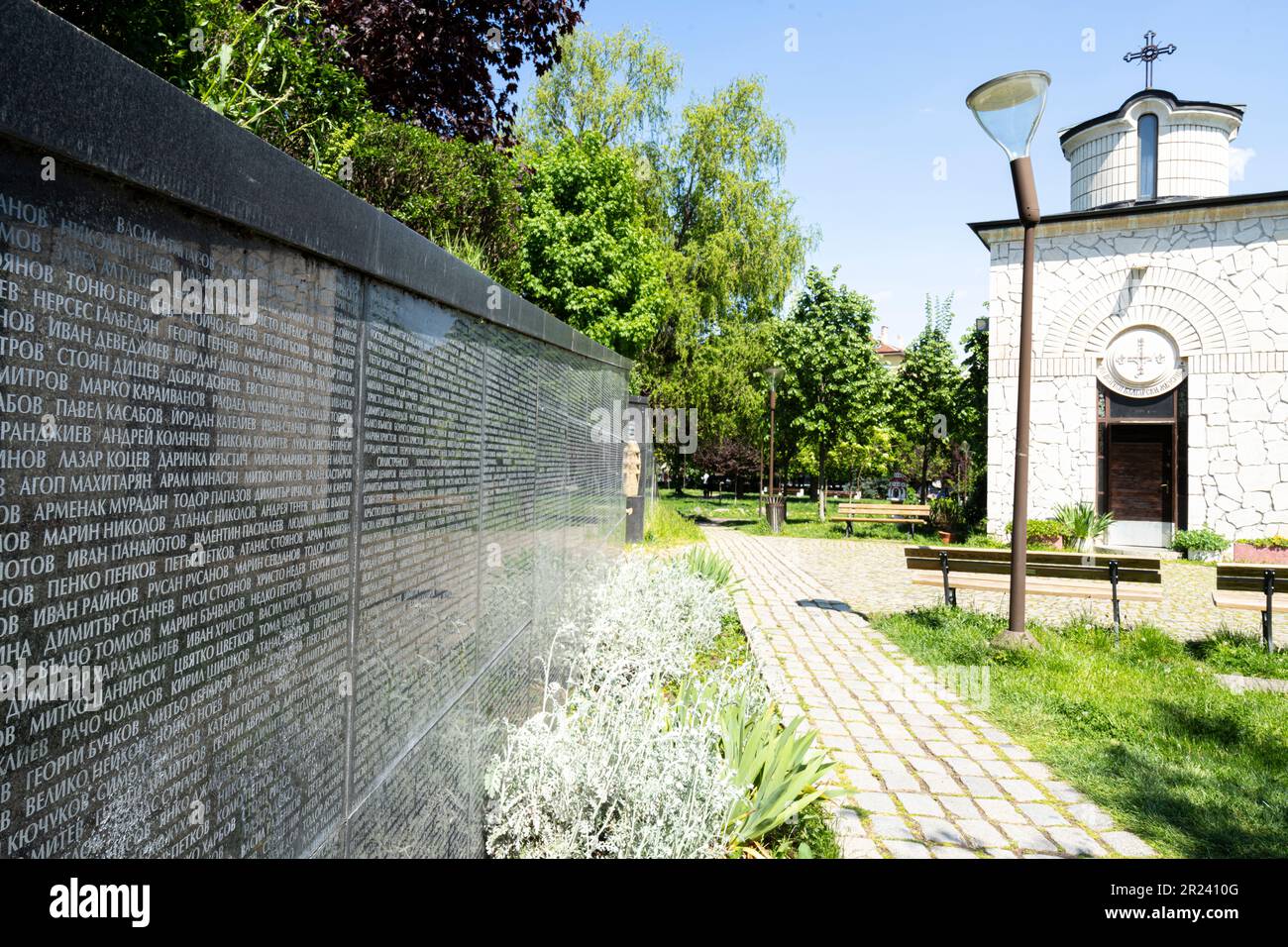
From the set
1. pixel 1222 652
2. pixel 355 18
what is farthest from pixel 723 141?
pixel 1222 652

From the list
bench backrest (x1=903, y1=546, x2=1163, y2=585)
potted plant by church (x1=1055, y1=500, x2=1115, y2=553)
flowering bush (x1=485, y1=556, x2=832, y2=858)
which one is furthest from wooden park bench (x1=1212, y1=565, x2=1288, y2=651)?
potted plant by church (x1=1055, y1=500, x2=1115, y2=553)

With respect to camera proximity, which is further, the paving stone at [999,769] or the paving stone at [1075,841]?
the paving stone at [999,769]

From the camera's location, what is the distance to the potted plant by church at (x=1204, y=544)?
16812 mm

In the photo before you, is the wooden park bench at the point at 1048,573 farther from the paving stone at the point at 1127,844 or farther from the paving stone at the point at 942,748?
the paving stone at the point at 1127,844

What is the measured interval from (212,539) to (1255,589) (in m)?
9.30

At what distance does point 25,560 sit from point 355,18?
7.78 m

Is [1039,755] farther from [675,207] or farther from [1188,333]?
[675,207]

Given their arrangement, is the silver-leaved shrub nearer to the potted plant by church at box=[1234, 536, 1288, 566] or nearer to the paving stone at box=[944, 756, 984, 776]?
the paving stone at box=[944, 756, 984, 776]

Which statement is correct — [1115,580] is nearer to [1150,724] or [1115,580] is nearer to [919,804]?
[1150,724]

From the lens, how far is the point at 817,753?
3.87 metres

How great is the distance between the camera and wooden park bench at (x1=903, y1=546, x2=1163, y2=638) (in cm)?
823

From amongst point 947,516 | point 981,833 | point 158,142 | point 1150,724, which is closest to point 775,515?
point 947,516

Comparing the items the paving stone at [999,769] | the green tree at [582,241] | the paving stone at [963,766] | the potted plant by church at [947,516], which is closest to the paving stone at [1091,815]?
the paving stone at [999,769]

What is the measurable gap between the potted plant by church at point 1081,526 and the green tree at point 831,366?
21.2 ft
